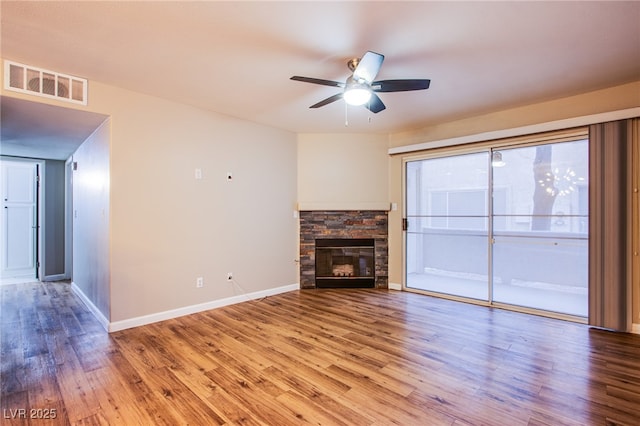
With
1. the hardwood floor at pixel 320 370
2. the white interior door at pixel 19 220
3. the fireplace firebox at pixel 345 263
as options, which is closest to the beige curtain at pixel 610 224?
the hardwood floor at pixel 320 370

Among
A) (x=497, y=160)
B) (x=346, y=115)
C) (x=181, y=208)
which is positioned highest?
(x=346, y=115)

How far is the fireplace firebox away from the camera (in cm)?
543

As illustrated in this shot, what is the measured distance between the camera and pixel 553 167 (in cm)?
390

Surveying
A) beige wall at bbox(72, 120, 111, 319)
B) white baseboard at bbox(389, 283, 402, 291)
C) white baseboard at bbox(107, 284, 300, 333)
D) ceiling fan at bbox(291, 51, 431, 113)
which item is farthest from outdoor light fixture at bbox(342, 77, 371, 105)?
white baseboard at bbox(389, 283, 402, 291)

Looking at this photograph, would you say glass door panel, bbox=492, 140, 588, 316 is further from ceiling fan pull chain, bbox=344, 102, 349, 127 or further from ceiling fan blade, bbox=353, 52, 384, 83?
ceiling fan blade, bbox=353, 52, 384, 83

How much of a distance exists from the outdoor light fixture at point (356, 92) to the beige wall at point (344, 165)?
262 cm

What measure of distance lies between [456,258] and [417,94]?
261 centimetres

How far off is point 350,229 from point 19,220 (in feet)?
22.6

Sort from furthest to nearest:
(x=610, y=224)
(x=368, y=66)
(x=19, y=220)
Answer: (x=19, y=220), (x=610, y=224), (x=368, y=66)

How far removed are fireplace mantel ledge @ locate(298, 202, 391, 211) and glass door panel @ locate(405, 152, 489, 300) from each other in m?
0.45

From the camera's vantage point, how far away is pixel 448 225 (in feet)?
15.9

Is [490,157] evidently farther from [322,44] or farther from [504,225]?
[322,44]

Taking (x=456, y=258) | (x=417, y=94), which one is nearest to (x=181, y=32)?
(x=417, y=94)

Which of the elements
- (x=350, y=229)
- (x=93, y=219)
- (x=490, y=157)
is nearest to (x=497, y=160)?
(x=490, y=157)
